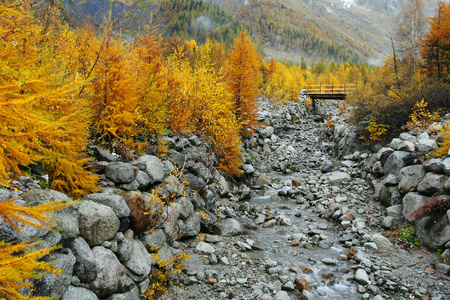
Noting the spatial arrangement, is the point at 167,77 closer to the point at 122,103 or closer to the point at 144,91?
the point at 144,91

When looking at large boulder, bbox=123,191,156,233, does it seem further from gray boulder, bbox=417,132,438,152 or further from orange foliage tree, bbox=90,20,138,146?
gray boulder, bbox=417,132,438,152

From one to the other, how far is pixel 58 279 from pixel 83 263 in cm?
55

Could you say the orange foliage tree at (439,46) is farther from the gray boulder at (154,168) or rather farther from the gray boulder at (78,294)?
the gray boulder at (78,294)

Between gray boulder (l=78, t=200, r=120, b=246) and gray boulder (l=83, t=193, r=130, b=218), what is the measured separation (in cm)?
22

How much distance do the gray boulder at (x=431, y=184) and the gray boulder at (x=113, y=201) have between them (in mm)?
8690

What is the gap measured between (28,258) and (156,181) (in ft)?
16.1

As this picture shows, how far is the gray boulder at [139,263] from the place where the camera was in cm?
533

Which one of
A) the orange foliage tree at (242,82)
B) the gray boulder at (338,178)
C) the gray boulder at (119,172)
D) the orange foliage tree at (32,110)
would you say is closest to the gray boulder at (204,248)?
the gray boulder at (119,172)

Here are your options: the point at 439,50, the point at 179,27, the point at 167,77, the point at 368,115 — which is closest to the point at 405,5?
the point at 439,50

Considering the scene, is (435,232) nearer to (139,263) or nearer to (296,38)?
(139,263)

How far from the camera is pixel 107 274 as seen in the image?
15.0 ft

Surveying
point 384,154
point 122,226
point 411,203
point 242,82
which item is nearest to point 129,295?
point 122,226

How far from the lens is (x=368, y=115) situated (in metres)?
15.3

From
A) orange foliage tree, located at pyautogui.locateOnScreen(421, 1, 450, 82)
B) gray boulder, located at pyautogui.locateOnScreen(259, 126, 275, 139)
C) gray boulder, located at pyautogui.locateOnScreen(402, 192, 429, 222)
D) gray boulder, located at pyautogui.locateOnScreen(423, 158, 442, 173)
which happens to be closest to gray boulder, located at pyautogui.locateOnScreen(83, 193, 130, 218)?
gray boulder, located at pyautogui.locateOnScreen(402, 192, 429, 222)
